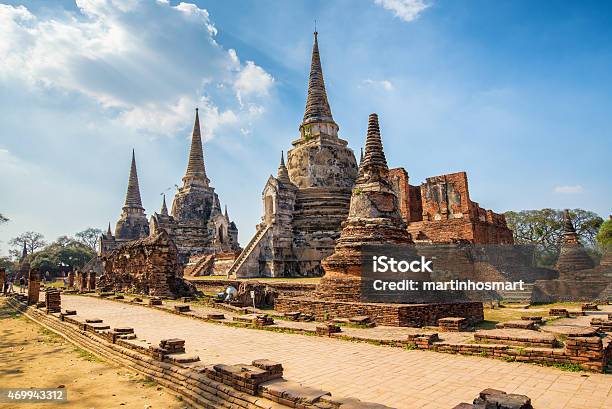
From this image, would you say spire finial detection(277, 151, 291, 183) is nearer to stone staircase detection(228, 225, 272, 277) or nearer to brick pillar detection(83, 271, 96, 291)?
stone staircase detection(228, 225, 272, 277)

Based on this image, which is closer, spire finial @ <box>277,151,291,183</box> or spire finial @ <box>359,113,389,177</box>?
spire finial @ <box>359,113,389,177</box>

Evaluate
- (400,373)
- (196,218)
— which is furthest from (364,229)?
(196,218)

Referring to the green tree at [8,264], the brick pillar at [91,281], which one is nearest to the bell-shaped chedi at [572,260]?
the brick pillar at [91,281]

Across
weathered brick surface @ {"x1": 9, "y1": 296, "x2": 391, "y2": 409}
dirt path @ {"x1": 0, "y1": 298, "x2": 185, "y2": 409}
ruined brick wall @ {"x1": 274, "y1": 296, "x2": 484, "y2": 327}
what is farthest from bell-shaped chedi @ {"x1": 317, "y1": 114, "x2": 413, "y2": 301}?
dirt path @ {"x1": 0, "y1": 298, "x2": 185, "y2": 409}

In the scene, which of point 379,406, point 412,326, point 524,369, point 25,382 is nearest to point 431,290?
point 412,326

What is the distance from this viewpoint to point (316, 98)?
1323 inches

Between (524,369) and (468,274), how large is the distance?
13.6 meters

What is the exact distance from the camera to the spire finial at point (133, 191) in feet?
170

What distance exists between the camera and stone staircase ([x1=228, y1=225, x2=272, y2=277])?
26.8 m

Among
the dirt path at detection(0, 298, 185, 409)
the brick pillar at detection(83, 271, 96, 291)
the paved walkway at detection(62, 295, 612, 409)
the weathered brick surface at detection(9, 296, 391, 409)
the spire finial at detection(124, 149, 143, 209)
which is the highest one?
the spire finial at detection(124, 149, 143, 209)

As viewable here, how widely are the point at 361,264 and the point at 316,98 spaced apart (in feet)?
77.4

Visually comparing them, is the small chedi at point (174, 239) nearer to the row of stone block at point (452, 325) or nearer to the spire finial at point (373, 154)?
the spire finial at point (373, 154)

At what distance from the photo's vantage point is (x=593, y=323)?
9.21 metres

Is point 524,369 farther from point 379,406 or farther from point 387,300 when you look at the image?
point 387,300
